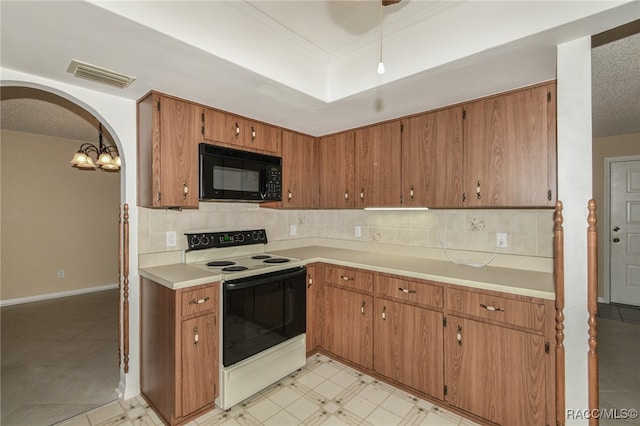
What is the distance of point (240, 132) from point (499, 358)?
2.49 m

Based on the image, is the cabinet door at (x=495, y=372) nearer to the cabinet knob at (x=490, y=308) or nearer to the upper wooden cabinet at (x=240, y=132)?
the cabinet knob at (x=490, y=308)

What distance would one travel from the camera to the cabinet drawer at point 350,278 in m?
2.46

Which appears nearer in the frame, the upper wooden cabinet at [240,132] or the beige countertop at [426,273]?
the beige countertop at [426,273]

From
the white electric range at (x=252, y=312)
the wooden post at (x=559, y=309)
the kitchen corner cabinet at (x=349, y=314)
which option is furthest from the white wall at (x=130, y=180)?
the wooden post at (x=559, y=309)

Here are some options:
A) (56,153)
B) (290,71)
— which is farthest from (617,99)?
(56,153)

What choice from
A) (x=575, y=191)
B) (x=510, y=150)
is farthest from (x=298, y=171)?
(x=575, y=191)

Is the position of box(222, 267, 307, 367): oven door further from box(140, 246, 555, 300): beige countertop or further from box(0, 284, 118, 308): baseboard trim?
box(0, 284, 118, 308): baseboard trim

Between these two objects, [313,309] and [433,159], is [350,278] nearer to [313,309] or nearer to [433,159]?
[313,309]

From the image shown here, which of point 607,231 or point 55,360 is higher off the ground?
point 607,231

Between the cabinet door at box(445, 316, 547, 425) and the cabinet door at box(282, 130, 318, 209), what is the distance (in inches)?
69.0

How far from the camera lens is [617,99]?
283 centimetres

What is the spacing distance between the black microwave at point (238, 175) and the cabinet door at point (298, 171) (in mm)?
139

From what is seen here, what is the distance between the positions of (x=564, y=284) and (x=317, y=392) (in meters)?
1.79

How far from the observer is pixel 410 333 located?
2201mm
